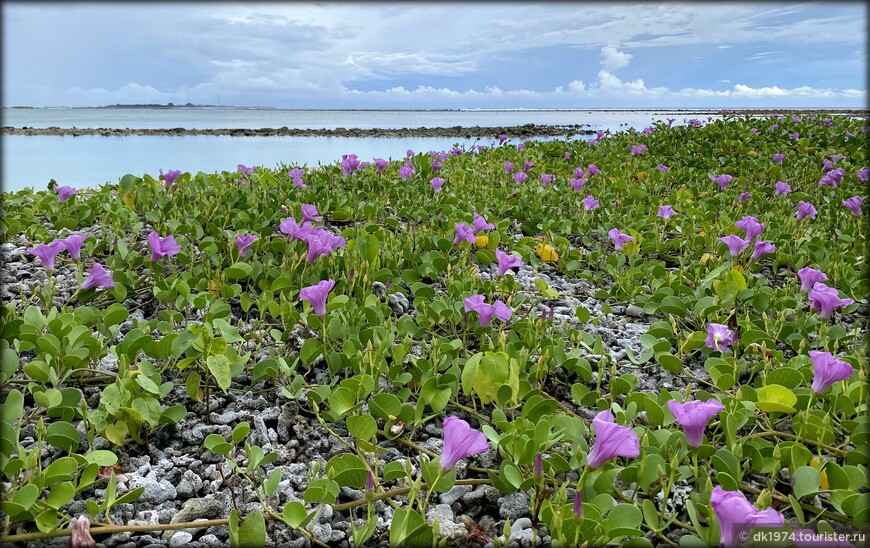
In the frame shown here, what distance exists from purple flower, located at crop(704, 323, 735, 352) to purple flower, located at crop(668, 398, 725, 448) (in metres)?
0.75

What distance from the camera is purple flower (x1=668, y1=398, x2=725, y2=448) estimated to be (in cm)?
159

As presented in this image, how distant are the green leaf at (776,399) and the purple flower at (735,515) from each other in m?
0.72

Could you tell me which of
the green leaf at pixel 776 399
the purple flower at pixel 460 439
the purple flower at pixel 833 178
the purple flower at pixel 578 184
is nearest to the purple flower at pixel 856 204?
the purple flower at pixel 833 178

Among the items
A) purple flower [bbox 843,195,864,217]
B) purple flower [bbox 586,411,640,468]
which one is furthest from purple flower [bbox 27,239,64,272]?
purple flower [bbox 843,195,864,217]

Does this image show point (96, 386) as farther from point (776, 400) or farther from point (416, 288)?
point (776, 400)

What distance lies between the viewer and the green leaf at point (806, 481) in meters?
1.58

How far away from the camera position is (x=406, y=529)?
1.42m

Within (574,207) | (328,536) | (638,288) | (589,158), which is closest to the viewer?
(328,536)

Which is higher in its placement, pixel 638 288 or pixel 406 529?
pixel 638 288

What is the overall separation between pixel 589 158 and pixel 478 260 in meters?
4.44

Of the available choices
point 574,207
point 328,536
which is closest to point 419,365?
point 328,536

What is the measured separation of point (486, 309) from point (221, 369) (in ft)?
3.25

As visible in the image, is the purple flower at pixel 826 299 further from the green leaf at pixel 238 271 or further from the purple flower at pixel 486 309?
the green leaf at pixel 238 271

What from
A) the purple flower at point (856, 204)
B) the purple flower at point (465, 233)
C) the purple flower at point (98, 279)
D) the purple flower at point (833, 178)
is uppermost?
the purple flower at point (833, 178)
